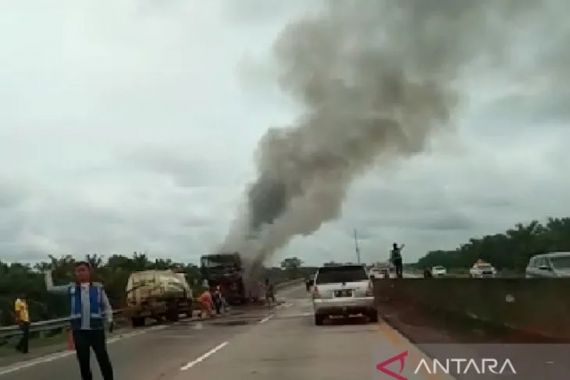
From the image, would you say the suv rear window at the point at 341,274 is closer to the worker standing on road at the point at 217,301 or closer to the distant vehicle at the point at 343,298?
the distant vehicle at the point at 343,298

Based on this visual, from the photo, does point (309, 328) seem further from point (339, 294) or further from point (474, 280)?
point (474, 280)

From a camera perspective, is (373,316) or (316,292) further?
(373,316)

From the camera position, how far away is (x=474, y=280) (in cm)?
2239

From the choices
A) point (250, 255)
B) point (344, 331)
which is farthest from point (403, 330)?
point (250, 255)

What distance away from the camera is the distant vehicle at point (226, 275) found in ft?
156

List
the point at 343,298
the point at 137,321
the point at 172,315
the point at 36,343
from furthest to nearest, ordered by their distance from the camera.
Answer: the point at 172,315
the point at 137,321
the point at 36,343
the point at 343,298

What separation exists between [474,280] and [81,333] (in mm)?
13600

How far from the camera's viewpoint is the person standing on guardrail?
36.2 ft

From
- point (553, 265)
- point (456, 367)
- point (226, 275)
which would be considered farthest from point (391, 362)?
point (226, 275)

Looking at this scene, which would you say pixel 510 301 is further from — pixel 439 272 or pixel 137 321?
pixel 439 272

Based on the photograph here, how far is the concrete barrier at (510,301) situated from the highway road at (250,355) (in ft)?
7.61

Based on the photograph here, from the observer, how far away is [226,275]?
48.1 m

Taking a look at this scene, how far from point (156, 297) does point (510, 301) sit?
60.6 ft

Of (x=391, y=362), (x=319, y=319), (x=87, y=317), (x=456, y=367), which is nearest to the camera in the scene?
(x=87, y=317)
